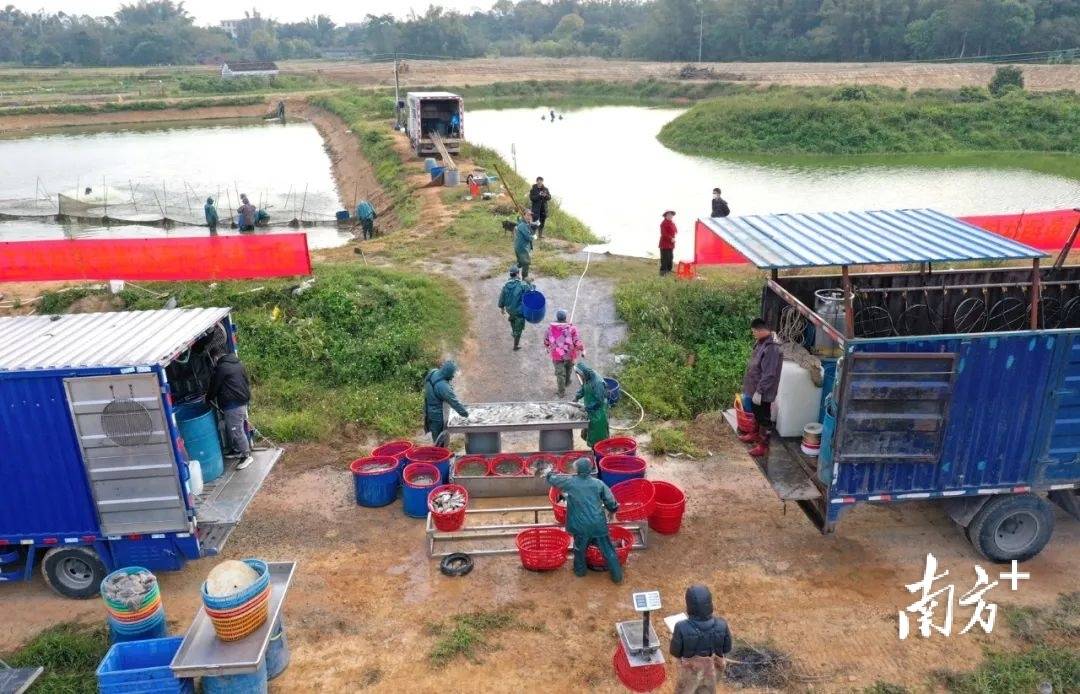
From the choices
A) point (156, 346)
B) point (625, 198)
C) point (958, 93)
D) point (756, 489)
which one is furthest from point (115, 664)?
point (958, 93)

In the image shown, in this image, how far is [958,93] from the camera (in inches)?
1981

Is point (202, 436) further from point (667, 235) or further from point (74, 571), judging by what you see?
point (667, 235)

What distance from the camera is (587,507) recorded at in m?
8.02

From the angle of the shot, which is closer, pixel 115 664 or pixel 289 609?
pixel 115 664

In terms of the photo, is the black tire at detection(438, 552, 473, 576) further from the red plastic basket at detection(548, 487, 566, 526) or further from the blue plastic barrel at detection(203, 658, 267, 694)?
the blue plastic barrel at detection(203, 658, 267, 694)

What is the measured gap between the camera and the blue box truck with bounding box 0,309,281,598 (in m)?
7.55

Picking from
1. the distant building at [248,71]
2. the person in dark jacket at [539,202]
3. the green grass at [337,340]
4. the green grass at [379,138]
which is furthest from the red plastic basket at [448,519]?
the distant building at [248,71]

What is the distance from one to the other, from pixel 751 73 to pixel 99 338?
69.7m

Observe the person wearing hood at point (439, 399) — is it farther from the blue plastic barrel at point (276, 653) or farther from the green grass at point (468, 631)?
the blue plastic barrel at point (276, 653)

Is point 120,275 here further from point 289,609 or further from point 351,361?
point 289,609

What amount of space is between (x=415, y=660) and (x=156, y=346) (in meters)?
4.18

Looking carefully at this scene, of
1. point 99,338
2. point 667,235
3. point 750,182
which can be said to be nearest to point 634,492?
point 99,338

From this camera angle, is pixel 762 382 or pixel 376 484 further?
pixel 376 484

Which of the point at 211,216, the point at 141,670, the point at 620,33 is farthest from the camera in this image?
the point at 620,33
